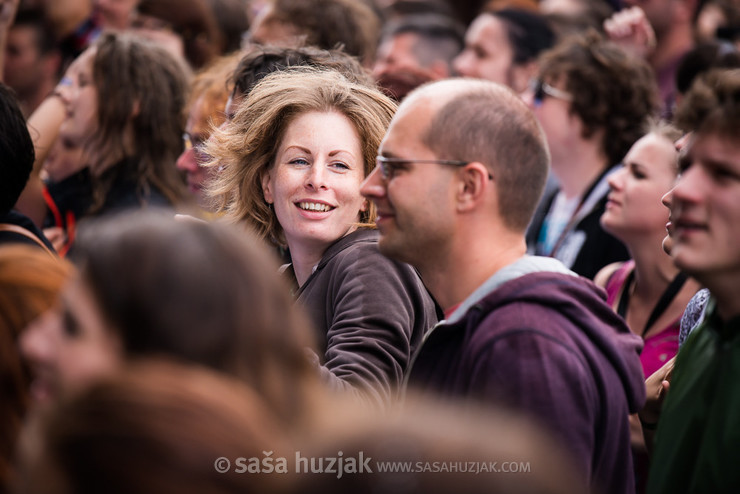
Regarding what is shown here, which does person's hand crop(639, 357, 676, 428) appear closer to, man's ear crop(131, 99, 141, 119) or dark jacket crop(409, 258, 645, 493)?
dark jacket crop(409, 258, 645, 493)

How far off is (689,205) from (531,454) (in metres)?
0.95

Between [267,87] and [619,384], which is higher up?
[267,87]

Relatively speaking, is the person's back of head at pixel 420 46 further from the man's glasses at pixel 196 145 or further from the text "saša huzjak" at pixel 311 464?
the text "saša huzjak" at pixel 311 464

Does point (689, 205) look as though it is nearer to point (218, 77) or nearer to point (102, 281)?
point (102, 281)

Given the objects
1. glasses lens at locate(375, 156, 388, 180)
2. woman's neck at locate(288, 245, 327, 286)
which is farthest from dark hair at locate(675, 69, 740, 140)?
woman's neck at locate(288, 245, 327, 286)

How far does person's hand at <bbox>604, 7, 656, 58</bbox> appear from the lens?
6082 millimetres

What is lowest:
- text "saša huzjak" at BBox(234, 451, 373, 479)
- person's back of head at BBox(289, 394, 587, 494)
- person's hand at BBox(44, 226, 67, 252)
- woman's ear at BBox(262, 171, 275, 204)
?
person's hand at BBox(44, 226, 67, 252)

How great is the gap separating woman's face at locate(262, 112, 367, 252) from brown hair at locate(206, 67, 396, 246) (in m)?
0.04

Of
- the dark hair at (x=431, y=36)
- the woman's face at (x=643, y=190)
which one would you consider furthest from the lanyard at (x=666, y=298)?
the dark hair at (x=431, y=36)

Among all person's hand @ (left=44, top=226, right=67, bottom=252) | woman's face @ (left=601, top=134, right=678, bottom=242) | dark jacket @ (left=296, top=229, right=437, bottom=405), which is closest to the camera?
dark jacket @ (left=296, top=229, right=437, bottom=405)

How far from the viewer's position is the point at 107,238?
1.54 meters

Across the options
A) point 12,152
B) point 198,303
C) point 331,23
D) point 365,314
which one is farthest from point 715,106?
point 331,23

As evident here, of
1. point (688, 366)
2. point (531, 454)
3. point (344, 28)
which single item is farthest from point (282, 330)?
point (344, 28)

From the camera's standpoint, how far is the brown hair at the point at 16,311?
1.96 metres
